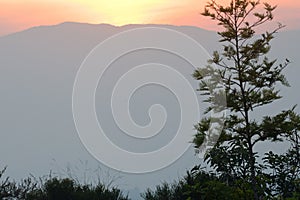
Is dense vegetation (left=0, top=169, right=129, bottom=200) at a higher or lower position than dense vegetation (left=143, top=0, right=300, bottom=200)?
higher

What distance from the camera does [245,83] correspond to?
16.3 m

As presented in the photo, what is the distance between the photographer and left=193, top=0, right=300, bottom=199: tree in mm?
15688

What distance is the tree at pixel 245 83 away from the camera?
15.7 meters

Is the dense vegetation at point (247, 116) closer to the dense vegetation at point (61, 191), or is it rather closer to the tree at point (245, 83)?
the tree at point (245, 83)

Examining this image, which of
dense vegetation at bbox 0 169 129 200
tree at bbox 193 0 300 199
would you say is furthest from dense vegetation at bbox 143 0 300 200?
dense vegetation at bbox 0 169 129 200

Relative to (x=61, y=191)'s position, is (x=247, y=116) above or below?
below

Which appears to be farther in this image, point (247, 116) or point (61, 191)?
point (61, 191)

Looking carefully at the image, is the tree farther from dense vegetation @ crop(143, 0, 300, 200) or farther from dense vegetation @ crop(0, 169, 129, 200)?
dense vegetation @ crop(0, 169, 129, 200)

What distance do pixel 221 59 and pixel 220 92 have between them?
104 centimetres

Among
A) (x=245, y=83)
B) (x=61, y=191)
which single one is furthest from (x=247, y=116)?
(x=61, y=191)

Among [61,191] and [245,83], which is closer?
[245,83]

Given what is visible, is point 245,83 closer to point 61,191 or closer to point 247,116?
point 247,116

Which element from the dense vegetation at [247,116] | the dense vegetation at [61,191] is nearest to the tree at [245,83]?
the dense vegetation at [247,116]

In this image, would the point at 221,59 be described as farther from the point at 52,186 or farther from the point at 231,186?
the point at 52,186
